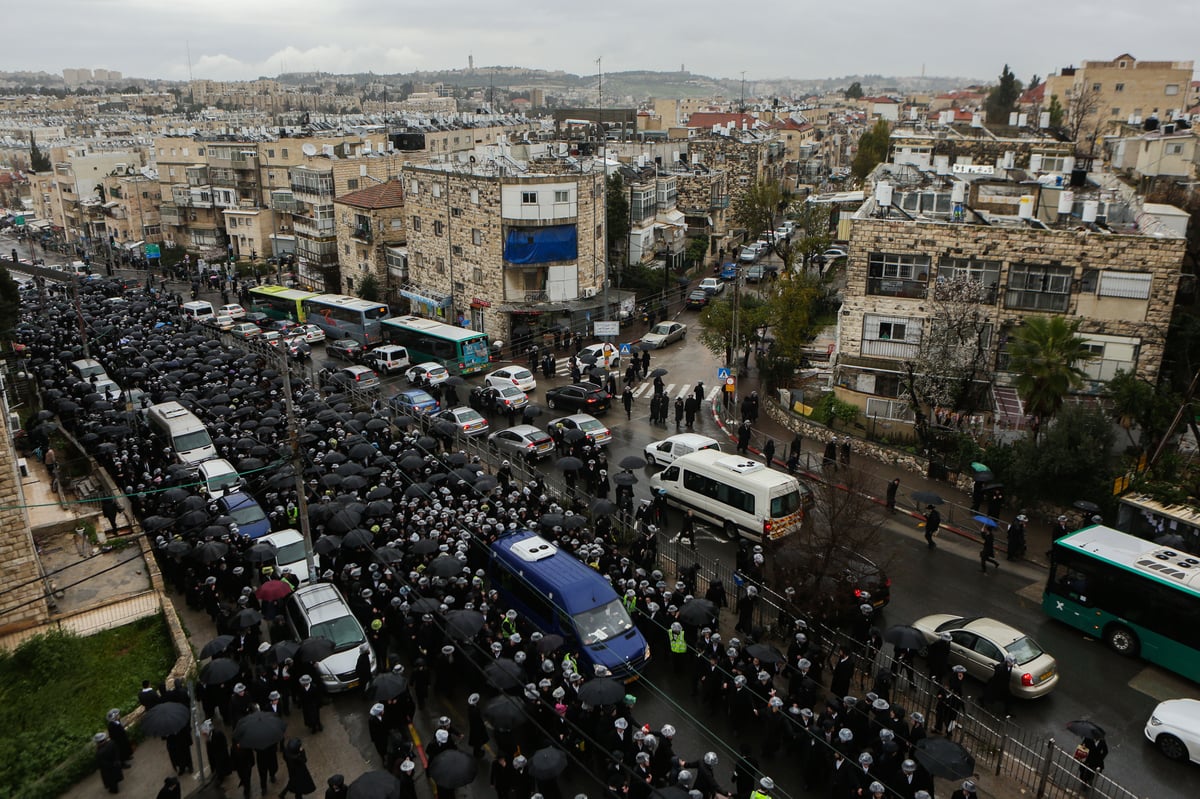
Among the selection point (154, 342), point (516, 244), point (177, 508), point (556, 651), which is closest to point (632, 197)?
point (516, 244)

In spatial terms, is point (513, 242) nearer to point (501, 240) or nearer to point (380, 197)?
point (501, 240)

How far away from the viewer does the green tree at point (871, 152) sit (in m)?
73.4

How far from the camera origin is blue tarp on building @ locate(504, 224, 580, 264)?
39.4 meters

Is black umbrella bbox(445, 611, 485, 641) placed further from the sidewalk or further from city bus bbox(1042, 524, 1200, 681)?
city bus bbox(1042, 524, 1200, 681)

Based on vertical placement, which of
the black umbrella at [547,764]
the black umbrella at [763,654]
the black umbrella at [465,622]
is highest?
the black umbrella at [547,764]

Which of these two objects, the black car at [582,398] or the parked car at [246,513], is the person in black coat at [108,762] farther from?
the black car at [582,398]

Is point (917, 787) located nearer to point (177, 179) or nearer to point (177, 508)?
point (177, 508)

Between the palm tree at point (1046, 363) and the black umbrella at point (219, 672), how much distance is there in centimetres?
1985

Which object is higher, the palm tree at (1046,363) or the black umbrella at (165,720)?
the palm tree at (1046,363)

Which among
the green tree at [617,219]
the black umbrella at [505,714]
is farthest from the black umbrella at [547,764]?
the green tree at [617,219]

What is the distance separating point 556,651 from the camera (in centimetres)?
1498

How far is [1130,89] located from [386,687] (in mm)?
86635

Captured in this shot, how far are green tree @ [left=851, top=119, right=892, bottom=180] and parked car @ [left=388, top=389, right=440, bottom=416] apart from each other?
53969mm

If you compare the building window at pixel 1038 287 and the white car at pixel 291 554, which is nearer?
the white car at pixel 291 554
